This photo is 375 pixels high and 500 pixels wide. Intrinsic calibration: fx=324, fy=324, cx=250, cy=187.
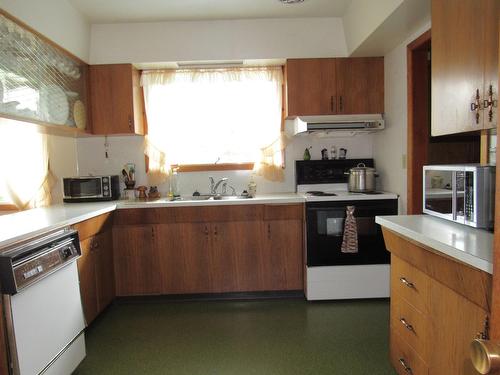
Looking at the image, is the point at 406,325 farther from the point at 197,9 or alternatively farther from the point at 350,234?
the point at 197,9

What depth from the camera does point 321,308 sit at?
270 centimetres

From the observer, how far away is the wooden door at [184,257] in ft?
9.34

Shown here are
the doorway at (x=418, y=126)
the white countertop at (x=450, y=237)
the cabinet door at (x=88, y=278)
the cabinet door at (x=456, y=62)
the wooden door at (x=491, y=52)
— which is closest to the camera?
the white countertop at (x=450, y=237)

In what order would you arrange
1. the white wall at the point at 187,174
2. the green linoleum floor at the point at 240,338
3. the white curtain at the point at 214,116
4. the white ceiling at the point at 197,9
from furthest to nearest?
the white wall at the point at 187,174 → the white curtain at the point at 214,116 → the white ceiling at the point at 197,9 → the green linoleum floor at the point at 240,338

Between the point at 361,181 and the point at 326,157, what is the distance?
482 millimetres

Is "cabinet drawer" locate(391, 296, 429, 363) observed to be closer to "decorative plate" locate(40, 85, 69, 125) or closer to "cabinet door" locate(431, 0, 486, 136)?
"cabinet door" locate(431, 0, 486, 136)

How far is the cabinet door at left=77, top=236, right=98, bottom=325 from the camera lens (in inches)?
90.0

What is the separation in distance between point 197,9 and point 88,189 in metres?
1.90

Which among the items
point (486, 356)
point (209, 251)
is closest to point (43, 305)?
point (209, 251)

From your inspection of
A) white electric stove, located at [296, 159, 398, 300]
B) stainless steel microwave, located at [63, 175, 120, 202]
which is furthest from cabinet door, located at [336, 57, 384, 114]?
stainless steel microwave, located at [63, 175, 120, 202]

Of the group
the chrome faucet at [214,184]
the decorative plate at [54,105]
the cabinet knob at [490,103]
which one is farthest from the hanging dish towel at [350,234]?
the decorative plate at [54,105]

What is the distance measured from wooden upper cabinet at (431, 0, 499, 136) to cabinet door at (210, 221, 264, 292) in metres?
1.69

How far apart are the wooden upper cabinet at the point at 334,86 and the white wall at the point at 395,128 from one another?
121 mm

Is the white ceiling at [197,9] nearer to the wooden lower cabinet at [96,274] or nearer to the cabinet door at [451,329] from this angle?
the wooden lower cabinet at [96,274]
